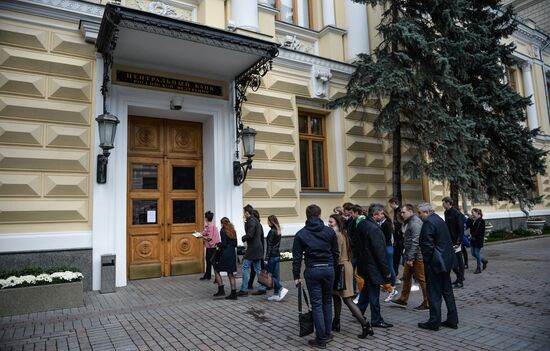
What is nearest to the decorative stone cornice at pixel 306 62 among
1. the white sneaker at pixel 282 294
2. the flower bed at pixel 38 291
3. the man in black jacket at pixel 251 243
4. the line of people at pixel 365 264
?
the man in black jacket at pixel 251 243

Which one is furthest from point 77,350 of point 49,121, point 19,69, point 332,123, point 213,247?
point 332,123

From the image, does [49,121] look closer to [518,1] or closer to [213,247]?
[213,247]

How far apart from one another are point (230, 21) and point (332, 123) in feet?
14.5

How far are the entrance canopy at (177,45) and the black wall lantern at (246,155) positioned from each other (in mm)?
1778

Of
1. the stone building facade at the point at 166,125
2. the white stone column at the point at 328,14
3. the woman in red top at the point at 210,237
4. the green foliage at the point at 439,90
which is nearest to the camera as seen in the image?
the stone building facade at the point at 166,125

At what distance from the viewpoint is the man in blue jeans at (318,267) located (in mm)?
5086

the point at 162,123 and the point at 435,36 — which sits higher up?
the point at 435,36

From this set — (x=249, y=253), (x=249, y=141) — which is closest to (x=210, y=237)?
(x=249, y=253)

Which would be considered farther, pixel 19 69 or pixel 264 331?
pixel 19 69

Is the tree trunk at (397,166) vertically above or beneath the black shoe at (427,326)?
above

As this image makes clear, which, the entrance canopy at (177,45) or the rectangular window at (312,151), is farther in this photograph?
the rectangular window at (312,151)

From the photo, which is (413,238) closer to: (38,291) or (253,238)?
(253,238)

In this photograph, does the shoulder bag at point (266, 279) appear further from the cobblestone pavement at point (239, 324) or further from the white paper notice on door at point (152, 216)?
the white paper notice on door at point (152, 216)

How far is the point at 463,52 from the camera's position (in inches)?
440
